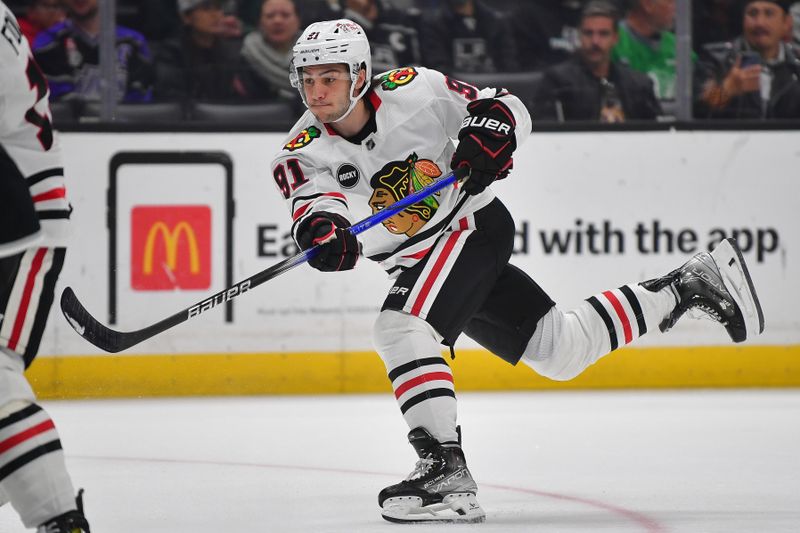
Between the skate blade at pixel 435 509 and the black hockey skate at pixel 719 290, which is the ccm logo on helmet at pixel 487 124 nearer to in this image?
the black hockey skate at pixel 719 290

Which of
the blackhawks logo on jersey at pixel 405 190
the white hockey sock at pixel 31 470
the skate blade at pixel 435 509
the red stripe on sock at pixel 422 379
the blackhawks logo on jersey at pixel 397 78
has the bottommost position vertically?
the skate blade at pixel 435 509

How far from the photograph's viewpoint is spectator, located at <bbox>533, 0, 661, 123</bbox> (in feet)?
16.8

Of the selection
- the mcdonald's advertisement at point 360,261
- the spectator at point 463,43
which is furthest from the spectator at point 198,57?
the spectator at point 463,43

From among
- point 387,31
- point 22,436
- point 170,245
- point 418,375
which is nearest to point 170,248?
point 170,245

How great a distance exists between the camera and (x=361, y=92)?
298cm

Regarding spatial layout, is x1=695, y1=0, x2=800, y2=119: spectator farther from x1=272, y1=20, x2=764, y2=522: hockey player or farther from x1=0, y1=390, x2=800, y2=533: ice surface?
x1=272, y1=20, x2=764, y2=522: hockey player

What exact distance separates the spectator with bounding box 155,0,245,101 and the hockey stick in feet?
7.21

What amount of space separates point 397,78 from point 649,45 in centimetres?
227

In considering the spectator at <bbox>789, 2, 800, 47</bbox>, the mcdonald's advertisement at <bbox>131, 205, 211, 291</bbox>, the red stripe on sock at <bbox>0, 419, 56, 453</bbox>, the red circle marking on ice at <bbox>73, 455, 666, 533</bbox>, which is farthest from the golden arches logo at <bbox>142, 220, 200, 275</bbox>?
the red stripe on sock at <bbox>0, 419, 56, 453</bbox>

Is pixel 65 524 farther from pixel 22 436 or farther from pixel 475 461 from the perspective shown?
pixel 475 461

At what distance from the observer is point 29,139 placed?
2.15 m

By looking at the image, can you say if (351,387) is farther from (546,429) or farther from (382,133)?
(382,133)

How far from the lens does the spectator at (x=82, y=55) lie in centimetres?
490

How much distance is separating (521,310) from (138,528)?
100 centimetres
